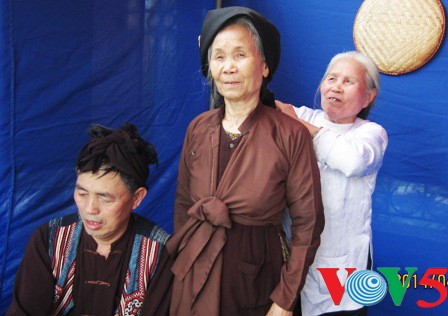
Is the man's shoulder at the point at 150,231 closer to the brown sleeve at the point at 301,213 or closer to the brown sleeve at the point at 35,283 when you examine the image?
the brown sleeve at the point at 35,283

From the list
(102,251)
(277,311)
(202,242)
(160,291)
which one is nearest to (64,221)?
(102,251)

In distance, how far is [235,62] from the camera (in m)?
1.44

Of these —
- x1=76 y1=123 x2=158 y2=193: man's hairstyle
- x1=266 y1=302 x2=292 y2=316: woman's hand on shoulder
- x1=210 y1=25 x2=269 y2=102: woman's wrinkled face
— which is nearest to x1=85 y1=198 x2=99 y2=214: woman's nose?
x1=76 y1=123 x2=158 y2=193: man's hairstyle

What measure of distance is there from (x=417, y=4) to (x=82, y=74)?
76.2 inches

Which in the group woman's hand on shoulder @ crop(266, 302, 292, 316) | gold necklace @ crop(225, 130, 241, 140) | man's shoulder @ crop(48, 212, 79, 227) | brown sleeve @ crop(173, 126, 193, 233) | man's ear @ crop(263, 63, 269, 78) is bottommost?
woman's hand on shoulder @ crop(266, 302, 292, 316)

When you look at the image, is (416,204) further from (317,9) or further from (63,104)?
(63,104)

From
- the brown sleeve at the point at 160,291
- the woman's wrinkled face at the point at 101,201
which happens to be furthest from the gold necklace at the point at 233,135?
the brown sleeve at the point at 160,291

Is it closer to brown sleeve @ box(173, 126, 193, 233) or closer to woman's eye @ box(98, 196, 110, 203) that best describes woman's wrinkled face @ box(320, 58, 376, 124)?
brown sleeve @ box(173, 126, 193, 233)

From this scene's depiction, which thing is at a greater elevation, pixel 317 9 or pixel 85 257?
pixel 317 9

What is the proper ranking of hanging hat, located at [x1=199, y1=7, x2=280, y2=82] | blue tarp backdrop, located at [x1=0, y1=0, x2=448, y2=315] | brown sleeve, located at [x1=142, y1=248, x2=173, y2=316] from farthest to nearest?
blue tarp backdrop, located at [x1=0, y1=0, x2=448, y2=315]
brown sleeve, located at [x1=142, y1=248, x2=173, y2=316]
hanging hat, located at [x1=199, y1=7, x2=280, y2=82]

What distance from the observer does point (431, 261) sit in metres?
2.54

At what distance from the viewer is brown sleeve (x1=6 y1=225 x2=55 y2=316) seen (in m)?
1.56

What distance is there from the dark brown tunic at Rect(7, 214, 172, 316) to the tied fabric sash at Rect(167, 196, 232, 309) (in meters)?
0.16

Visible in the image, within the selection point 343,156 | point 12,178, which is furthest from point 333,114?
point 12,178
